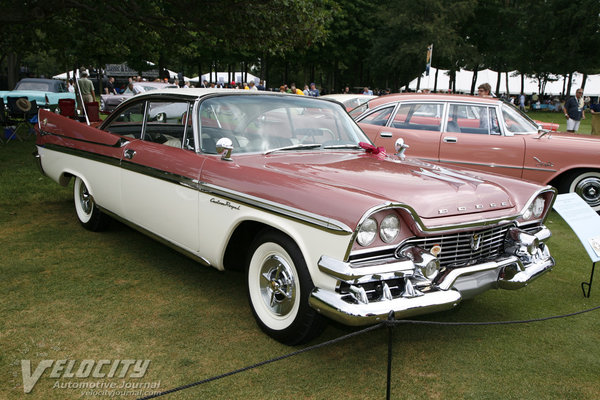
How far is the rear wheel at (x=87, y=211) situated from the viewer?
208 inches

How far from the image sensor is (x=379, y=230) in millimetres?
2744

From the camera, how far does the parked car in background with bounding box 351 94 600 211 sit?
686cm

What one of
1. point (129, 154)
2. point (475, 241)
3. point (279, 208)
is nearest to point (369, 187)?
point (279, 208)

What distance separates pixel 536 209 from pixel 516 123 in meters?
4.07

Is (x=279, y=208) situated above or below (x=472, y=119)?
below

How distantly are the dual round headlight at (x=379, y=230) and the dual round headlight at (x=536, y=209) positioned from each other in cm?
125

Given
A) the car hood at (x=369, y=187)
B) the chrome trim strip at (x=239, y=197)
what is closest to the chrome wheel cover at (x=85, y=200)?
the chrome trim strip at (x=239, y=197)

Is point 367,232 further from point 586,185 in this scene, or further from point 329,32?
point 329,32

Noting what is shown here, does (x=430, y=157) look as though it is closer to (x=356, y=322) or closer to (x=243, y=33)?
(x=356, y=322)

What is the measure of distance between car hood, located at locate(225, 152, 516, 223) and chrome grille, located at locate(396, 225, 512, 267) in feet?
0.48

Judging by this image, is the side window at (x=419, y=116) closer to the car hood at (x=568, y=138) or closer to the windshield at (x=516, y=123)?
the windshield at (x=516, y=123)

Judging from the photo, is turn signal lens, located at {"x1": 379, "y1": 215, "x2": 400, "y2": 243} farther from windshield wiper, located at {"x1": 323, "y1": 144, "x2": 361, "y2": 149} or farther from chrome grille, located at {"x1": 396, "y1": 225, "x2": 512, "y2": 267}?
windshield wiper, located at {"x1": 323, "y1": 144, "x2": 361, "y2": 149}

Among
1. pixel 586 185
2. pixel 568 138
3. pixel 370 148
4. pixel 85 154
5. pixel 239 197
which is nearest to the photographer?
pixel 239 197

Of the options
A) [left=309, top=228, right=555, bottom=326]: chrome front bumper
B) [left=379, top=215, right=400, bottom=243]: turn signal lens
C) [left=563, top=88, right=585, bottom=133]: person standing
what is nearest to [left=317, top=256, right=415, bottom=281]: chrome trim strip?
[left=309, top=228, right=555, bottom=326]: chrome front bumper
